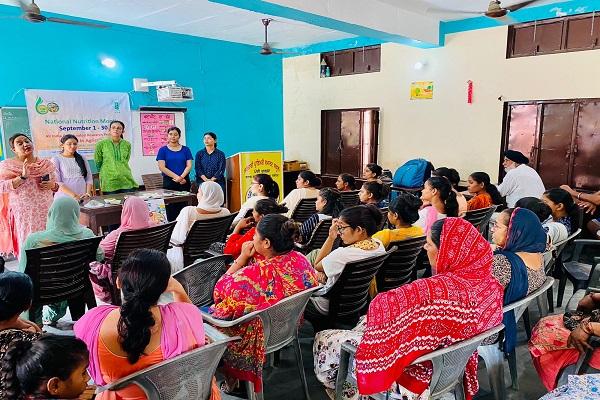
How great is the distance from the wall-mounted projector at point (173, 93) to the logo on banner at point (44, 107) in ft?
4.68

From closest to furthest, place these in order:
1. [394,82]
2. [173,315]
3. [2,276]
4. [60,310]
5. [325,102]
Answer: [173,315], [2,276], [60,310], [394,82], [325,102]

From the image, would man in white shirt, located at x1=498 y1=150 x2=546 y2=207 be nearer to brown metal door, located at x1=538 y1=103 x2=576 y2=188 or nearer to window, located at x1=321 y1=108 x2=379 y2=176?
brown metal door, located at x1=538 y1=103 x2=576 y2=188

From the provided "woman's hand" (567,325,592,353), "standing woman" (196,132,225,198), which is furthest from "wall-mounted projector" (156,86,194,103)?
"woman's hand" (567,325,592,353)

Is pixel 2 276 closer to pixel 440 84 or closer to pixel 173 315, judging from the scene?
pixel 173 315

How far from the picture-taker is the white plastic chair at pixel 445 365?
58.2 inches

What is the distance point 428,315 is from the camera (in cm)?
149

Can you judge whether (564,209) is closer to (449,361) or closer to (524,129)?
(449,361)

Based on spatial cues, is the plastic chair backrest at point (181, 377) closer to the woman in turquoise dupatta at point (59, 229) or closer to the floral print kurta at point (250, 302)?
the floral print kurta at point (250, 302)

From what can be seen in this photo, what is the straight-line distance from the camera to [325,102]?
7.85m

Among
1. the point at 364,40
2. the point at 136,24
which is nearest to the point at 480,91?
the point at 364,40

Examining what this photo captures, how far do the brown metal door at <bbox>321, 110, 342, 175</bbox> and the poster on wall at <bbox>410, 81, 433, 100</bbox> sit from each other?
146 cm

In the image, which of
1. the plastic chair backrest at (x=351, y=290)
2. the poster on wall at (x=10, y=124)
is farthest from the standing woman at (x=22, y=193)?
the plastic chair backrest at (x=351, y=290)

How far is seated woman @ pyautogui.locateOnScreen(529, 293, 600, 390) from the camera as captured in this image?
1.84 metres

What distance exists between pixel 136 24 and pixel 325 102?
338 cm
